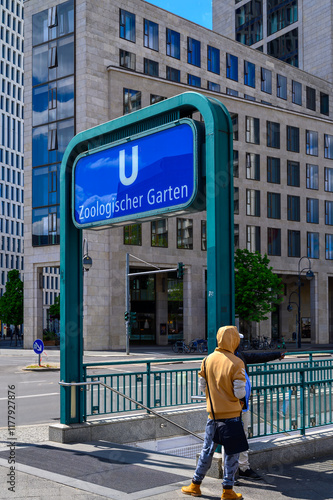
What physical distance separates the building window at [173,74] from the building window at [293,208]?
48.0 feet

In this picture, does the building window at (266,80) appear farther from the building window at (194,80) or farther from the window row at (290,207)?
the window row at (290,207)

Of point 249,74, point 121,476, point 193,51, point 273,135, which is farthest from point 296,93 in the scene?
point 121,476

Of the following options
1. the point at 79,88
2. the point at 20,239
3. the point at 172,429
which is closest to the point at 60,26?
the point at 79,88

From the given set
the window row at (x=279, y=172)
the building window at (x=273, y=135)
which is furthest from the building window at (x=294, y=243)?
the building window at (x=273, y=135)

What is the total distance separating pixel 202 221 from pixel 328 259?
14973 millimetres

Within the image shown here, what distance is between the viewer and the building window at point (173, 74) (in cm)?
5512

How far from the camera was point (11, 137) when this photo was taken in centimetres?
12081

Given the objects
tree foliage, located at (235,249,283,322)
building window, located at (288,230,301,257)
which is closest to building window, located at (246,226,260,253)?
building window, located at (288,230,301,257)

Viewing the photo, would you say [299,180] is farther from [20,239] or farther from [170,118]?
[20,239]

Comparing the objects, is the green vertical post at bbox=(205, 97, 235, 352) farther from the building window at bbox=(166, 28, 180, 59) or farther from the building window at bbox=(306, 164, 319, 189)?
the building window at bbox=(306, 164, 319, 189)

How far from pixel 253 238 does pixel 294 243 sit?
16.4 feet

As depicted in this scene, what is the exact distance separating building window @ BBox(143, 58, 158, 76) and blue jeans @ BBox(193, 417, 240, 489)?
160ft

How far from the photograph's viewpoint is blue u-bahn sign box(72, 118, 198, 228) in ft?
27.5

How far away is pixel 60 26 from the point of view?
51250mm
